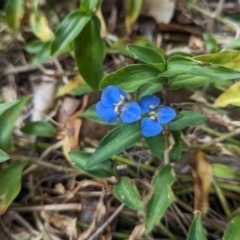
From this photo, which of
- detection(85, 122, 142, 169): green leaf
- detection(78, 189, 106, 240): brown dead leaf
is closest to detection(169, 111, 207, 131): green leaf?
detection(85, 122, 142, 169): green leaf

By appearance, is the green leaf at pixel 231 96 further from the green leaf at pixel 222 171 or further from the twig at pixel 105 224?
the twig at pixel 105 224

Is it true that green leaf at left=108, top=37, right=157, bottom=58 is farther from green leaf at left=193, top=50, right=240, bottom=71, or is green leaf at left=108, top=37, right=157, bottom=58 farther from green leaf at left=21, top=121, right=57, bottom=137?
green leaf at left=193, top=50, right=240, bottom=71

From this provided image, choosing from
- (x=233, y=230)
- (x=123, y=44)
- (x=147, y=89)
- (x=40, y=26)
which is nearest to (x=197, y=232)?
(x=233, y=230)

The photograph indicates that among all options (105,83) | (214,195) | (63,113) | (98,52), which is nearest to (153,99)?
(105,83)

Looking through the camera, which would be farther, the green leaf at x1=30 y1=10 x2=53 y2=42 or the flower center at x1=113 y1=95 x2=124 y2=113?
the green leaf at x1=30 y1=10 x2=53 y2=42

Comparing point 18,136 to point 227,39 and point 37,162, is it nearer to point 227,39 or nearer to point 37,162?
→ point 37,162

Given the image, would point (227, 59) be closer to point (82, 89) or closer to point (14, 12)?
point (82, 89)
